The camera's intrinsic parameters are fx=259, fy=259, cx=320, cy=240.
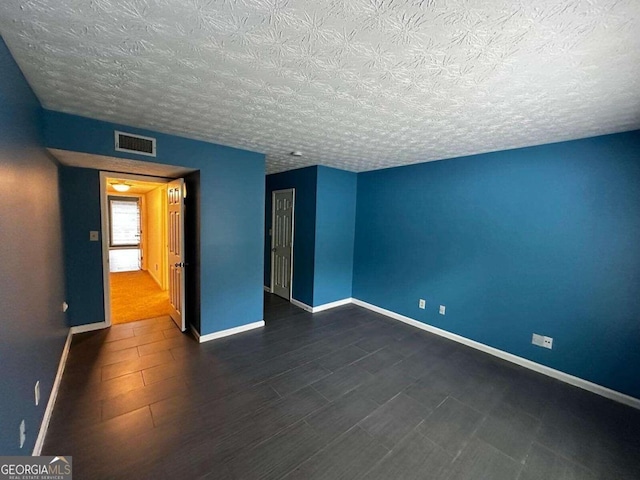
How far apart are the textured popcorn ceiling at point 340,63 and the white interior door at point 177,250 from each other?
3.67 ft

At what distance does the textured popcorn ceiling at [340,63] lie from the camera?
107 cm

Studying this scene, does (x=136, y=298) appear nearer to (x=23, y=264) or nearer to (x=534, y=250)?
(x=23, y=264)

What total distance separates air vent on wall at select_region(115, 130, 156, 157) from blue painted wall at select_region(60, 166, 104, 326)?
1.34 metres

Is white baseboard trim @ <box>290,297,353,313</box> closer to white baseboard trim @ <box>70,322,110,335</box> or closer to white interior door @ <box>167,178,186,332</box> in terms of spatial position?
white interior door @ <box>167,178,186,332</box>

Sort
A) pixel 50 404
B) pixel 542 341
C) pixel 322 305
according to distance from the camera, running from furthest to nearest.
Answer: pixel 322 305
pixel 542 341
pixel 50 404

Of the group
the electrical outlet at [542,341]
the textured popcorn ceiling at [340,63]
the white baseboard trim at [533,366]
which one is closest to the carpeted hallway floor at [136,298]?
the textured popcorn ceiling at [340,63]

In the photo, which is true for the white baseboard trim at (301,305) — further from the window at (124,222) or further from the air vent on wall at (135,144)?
the window at (124,222)

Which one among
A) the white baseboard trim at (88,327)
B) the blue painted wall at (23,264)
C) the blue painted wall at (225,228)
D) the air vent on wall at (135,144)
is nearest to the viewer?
the blue painted wall at (23,264)

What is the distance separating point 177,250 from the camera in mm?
3541

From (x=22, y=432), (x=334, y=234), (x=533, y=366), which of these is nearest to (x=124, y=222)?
(x=334, y=234)

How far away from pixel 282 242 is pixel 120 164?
279cm

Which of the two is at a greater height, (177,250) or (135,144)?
(135,144)

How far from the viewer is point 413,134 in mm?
2549

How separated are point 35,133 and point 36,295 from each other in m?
1.16
